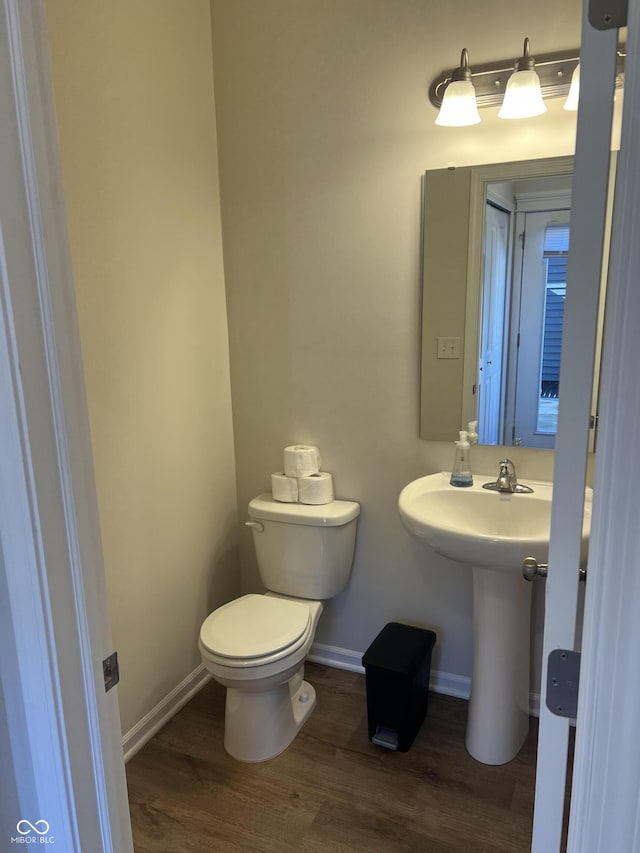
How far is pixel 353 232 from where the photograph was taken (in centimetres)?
217

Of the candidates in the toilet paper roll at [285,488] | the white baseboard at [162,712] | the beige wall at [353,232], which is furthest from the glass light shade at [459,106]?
the white baseboard at [162,712]

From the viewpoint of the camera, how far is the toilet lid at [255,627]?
76.8 inches

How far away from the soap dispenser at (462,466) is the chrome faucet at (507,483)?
0.21 ft

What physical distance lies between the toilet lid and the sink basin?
55 cm

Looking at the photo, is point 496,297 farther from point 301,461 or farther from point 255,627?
point 255,627

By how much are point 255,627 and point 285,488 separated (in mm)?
529

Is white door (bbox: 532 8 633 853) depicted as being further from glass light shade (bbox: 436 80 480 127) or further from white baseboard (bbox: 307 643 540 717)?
white baseboard (bbox: 307 643 540 717)

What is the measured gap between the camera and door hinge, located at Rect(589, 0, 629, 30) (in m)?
0.60

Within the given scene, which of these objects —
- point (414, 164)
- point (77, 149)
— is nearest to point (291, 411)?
point (414, 164)

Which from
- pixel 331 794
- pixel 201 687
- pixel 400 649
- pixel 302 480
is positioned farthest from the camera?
pixel 201 687

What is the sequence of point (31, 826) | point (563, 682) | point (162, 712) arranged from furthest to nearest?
point (162, 712) → point (31, 826) → point (563, 682)

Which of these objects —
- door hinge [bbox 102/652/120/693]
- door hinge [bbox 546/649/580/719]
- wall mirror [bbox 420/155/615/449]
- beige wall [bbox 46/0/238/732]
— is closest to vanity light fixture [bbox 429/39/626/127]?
wall mirror [bbox 420/155/615/449]

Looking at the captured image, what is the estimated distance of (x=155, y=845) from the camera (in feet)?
5.71

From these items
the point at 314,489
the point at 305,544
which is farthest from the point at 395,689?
the point at 314,489
